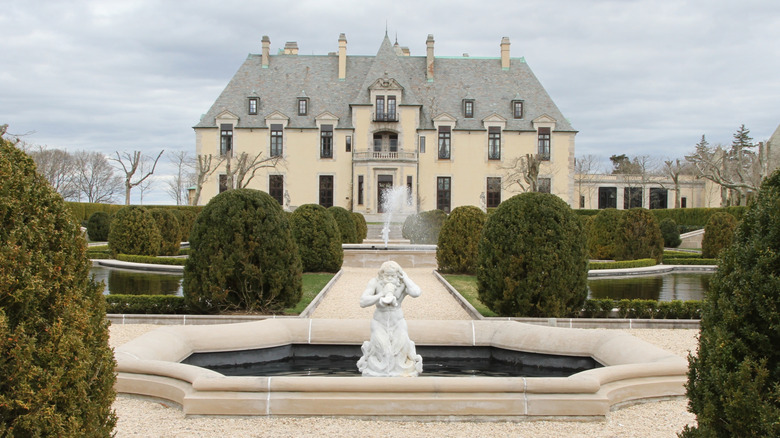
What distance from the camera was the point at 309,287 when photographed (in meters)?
12.7

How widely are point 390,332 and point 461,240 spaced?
408 inches

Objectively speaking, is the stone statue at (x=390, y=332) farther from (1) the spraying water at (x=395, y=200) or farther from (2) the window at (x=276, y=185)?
(2) the window at (x=276, y=185)

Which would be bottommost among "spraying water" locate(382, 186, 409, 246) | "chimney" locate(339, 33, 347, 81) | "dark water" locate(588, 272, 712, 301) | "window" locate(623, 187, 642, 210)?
"dark water" locate(588, 272, 712, 301)

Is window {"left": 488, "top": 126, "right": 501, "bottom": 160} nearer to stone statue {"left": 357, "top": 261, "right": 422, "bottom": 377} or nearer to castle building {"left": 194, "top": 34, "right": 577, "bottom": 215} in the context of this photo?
castle building {"left": 194, "top": 34, "right": 577, "bottom": 215}

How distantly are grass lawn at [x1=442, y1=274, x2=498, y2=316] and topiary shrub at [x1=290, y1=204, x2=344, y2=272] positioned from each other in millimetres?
2918

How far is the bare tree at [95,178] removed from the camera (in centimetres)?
6575

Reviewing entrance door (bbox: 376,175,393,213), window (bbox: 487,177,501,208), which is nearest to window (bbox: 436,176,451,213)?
window (bbox: 487,177,501,208)

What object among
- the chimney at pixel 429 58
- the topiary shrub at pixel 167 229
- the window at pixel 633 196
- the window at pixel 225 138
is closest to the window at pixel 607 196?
the window at pixel 633 196

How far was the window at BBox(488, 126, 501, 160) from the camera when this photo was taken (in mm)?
42594

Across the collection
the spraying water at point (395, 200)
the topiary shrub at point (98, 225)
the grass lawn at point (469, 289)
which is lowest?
the grass lawn at point (469, 289)

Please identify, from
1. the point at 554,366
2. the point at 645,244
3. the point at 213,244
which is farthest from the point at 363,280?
the point at 645,244

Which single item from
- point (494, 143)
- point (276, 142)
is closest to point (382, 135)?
A: point (276, 142)

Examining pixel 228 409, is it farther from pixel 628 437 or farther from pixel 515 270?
pixel 515 270

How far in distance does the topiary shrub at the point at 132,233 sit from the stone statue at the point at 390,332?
50.1 feet
